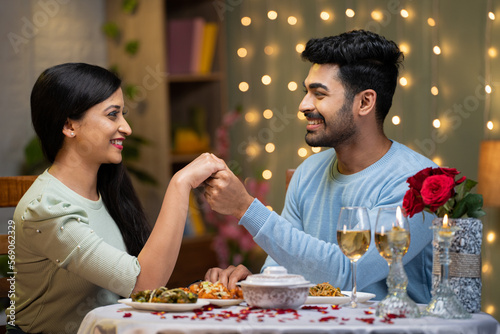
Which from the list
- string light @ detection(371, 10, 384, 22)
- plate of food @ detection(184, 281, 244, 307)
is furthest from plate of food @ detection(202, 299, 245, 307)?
string light @ detection(371, 10, 384, 22)

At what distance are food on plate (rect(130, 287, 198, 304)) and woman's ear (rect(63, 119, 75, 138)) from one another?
0.71 m

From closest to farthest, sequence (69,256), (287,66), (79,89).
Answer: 1. (69,256)
2. (79,89)
3. (287,66)

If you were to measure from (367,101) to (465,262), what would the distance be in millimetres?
733

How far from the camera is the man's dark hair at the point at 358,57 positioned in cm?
191

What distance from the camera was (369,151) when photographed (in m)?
1.92

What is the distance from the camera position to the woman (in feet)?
5.39

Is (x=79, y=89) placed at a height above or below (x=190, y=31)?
below

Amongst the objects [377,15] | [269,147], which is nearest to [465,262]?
[377,15]

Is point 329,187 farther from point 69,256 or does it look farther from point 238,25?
point 238,25

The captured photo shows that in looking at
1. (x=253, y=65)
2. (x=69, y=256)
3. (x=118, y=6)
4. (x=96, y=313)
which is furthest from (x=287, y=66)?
(x=96, y=313)

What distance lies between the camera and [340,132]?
75.1 inches

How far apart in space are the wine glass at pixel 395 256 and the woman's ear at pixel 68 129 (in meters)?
0.99

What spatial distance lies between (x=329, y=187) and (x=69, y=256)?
757 millimetres

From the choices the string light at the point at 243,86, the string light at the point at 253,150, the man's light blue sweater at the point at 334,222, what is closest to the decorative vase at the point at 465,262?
the man's light blue sweater at the point at 334,222
